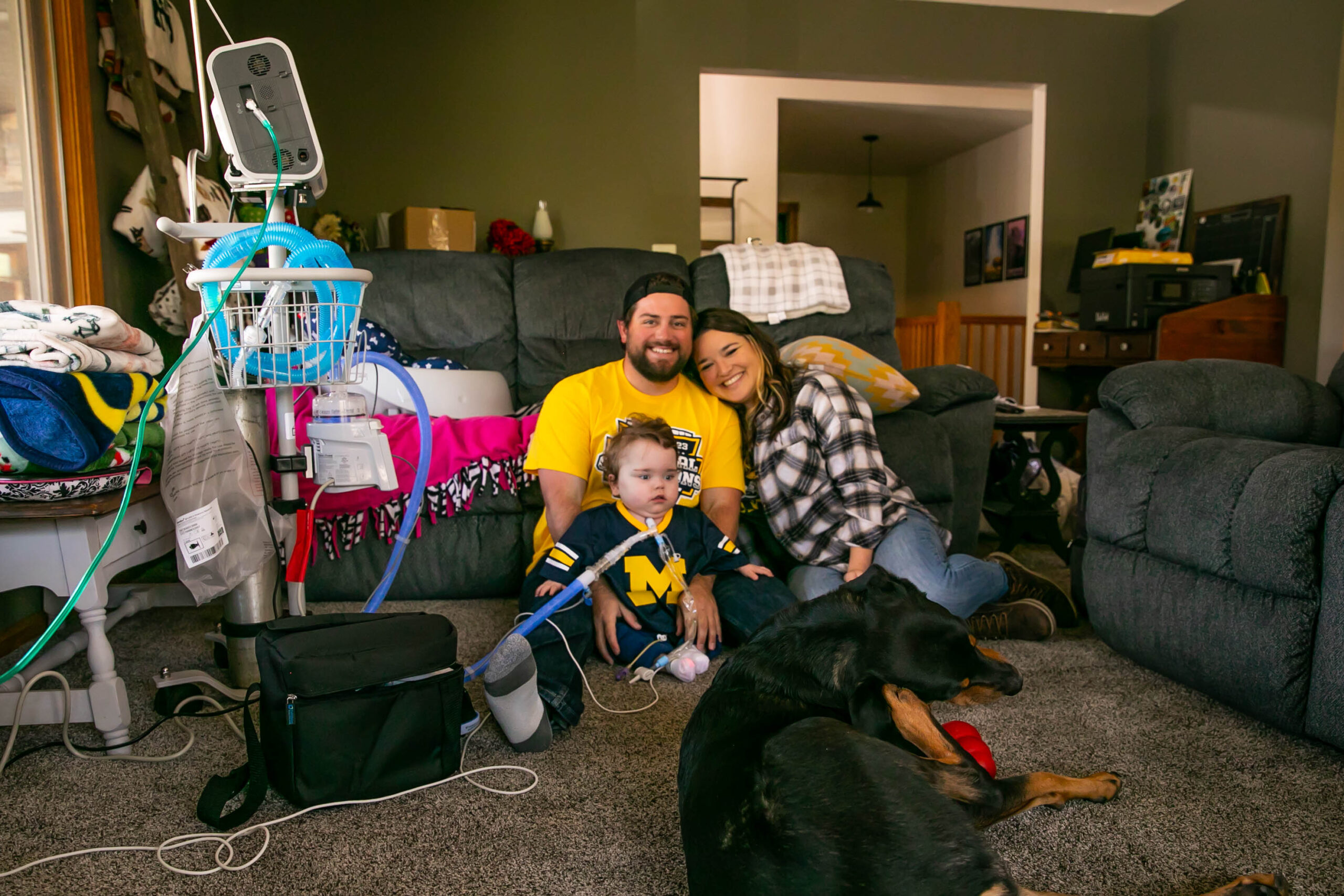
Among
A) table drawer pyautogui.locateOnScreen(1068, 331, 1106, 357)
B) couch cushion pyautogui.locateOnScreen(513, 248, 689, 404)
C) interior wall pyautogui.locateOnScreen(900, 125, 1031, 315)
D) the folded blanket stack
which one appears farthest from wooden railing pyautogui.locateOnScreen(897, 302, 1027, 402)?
the folded blanket stack

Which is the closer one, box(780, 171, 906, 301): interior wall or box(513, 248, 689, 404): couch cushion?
box(513, 248, 689, 404): couch cushion

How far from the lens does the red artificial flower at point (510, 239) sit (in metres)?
4.74

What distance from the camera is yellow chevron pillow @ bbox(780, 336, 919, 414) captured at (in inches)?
92.7

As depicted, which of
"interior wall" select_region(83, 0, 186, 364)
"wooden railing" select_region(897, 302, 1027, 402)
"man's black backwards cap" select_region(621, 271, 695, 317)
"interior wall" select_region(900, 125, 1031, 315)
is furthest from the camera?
"interior wall" select_region(900, 125, 1031, 315)

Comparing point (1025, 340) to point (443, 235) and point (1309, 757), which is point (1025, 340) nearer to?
point (443, 235)

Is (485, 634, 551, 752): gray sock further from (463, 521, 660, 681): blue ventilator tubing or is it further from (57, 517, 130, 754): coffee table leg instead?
(57, 517, 130, 754): coffee table leg

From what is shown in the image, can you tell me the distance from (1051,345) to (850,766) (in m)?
5.05

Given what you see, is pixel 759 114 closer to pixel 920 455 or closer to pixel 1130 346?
pixel 1130 346

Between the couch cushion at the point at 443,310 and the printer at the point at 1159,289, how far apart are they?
11.8 feet

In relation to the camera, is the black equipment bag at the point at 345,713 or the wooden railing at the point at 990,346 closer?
the black equipment bag at the point at 345,713

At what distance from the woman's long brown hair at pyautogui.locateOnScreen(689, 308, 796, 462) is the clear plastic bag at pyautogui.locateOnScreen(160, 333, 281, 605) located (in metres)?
1.09

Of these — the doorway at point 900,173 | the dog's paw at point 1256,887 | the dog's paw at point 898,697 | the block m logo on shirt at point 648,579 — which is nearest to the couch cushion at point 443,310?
the block m logo on shirt at point 648,579

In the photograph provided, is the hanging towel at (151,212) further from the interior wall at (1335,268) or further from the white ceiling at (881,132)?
the interior wall at (1335,268)

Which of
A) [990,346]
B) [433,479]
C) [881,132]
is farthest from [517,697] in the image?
[881,132]
